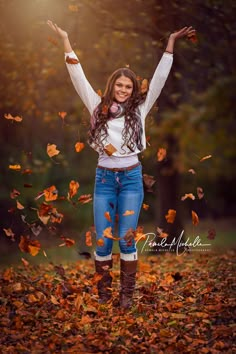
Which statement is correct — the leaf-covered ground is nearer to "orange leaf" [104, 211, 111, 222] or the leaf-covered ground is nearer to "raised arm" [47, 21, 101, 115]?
"orange leaf" [104, 211, 111, 222]

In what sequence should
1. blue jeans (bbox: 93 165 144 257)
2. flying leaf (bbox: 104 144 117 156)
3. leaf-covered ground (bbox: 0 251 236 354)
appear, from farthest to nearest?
blue jeans (bbox: 93 165 144 257) → flying leaf (bbox: 104 144 117 156) → leaf-covered ground (bbox: 0 251 236 354)

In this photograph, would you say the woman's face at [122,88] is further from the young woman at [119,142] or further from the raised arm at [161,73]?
the raised arm at [161,73]

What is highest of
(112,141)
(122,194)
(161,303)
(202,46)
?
(202,46)

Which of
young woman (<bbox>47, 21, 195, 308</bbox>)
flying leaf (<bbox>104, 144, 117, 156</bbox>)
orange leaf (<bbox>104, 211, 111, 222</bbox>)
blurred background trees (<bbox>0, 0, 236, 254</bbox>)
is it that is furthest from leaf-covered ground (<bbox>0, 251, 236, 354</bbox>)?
flying leaf (<bbox>104, 144, 117, 156</bbox>)

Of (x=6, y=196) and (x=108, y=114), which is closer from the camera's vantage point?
(x=108, y=114)

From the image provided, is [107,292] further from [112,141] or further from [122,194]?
[112,141]

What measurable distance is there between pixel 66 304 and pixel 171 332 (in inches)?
41.5

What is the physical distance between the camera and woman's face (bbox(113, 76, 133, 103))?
487cm

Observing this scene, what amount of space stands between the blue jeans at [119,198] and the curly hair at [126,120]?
22 cm

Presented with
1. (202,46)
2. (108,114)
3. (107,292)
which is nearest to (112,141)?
(108,114)

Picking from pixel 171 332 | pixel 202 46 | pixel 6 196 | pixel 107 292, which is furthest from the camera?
pixel 6 196

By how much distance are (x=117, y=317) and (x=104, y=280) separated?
0.36m

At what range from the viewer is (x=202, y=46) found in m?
8.65

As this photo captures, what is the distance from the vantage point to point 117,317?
4.84 m
